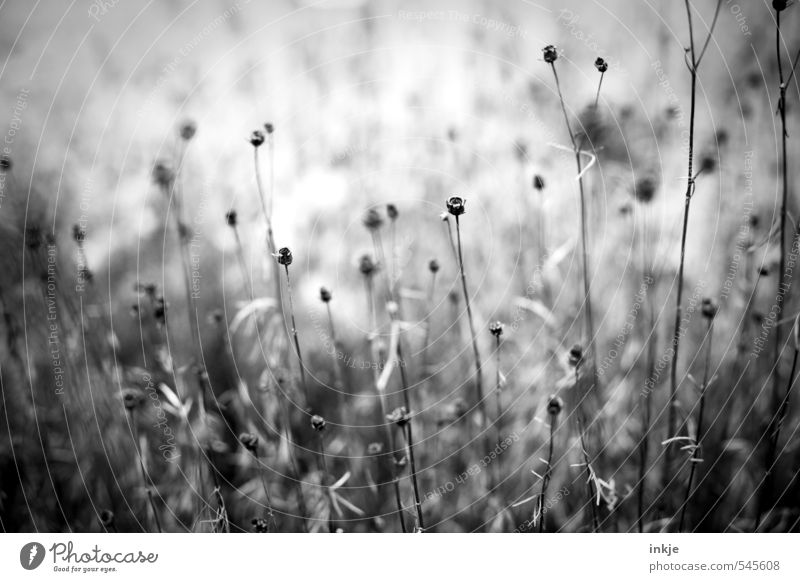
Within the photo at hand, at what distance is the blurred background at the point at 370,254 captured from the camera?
80cm

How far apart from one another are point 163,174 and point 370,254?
35 centimetres

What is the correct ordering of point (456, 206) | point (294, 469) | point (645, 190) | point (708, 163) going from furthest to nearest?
point (708, 163) < point (645, 190) < point (294, 469) < point (456, 206)

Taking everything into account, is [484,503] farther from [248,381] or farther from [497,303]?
[248,381]

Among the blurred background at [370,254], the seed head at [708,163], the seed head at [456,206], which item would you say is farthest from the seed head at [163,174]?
the seed head at [708,163]

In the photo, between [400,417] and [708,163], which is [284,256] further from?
Result: [708,163]

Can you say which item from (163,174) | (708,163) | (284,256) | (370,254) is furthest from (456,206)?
(708,163)

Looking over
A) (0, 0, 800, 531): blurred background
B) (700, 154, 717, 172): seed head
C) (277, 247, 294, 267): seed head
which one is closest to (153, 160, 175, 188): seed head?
(0, 0, 800, 531): blurred background

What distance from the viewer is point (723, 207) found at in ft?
3.13

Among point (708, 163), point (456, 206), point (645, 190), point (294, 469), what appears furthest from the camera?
point (708, 163)

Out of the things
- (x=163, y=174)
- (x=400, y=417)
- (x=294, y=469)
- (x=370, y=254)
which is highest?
(x=163, y=174)

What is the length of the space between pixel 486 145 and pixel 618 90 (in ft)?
0.93

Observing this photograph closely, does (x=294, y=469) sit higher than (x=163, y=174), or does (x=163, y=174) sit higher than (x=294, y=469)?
(x=163, y=174)

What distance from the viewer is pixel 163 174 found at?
81 cm

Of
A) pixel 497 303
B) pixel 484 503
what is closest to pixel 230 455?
pixel 484 503
